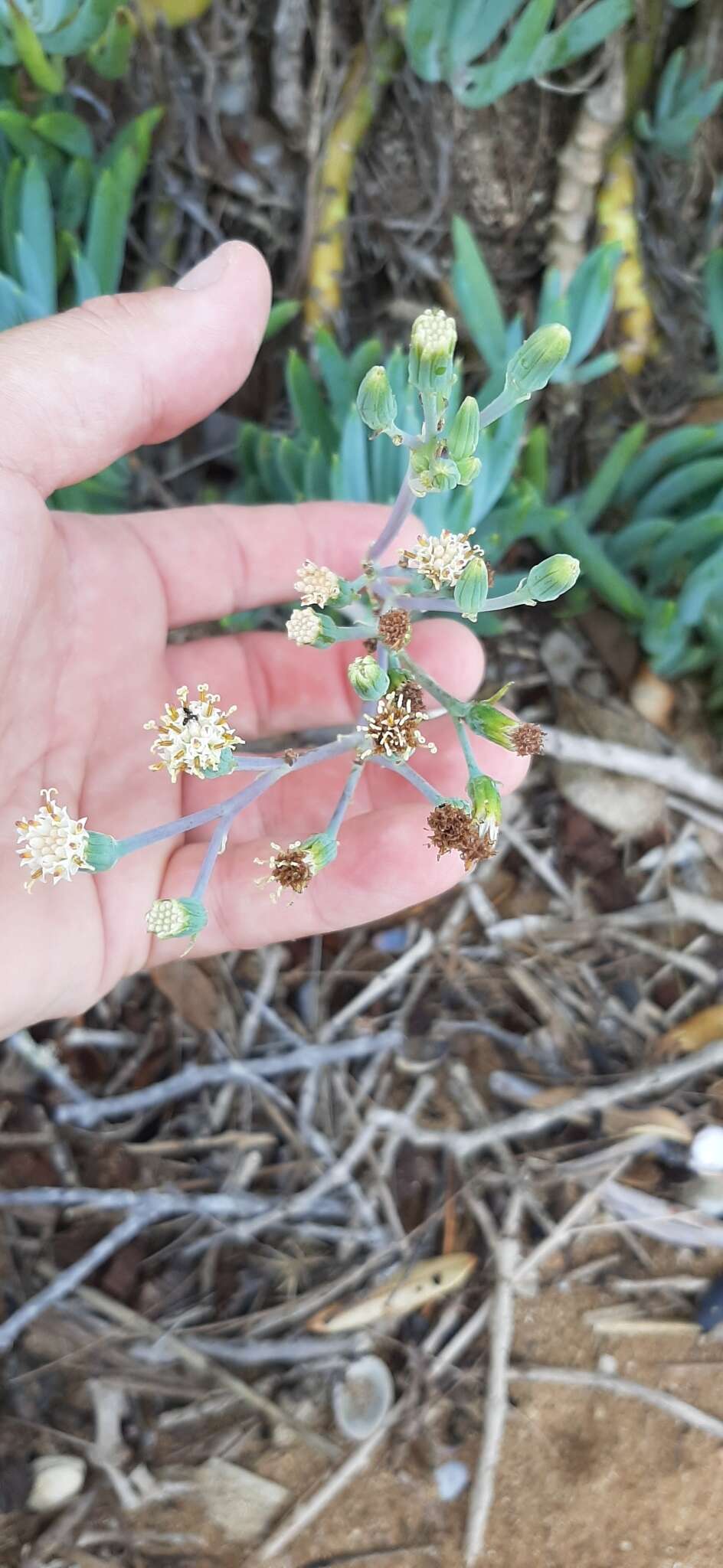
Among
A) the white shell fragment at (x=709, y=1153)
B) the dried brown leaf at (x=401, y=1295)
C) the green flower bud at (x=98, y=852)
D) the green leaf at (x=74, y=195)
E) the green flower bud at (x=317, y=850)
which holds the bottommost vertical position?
the dried brown leaf at (x=401, y=1295)

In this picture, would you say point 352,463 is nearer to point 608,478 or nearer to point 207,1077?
point 608,478

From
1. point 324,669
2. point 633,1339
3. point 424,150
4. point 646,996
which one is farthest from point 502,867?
point 424,150

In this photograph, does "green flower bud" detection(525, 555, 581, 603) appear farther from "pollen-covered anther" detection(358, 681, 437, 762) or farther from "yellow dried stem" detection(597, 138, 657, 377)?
"yellow dried stem" detection(597, 138, 657, 377)

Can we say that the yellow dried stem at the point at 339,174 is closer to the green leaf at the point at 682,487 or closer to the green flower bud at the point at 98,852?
the green leaf at the point at 682,487

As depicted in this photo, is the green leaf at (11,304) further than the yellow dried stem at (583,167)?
No

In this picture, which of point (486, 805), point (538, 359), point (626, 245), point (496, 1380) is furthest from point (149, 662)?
point (496, 1380)

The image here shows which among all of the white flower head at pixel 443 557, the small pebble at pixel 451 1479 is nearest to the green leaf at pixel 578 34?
the white flower head at pixel 443 557
